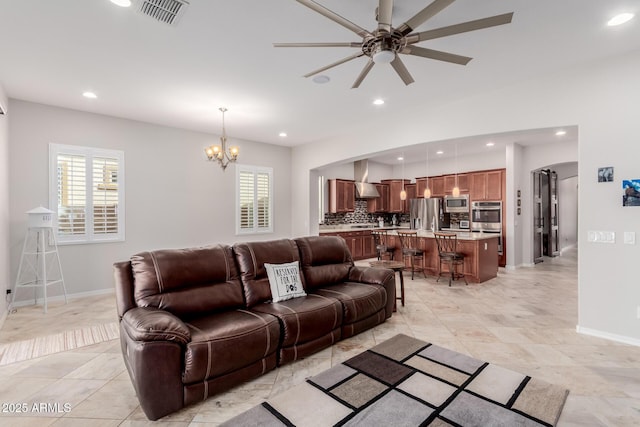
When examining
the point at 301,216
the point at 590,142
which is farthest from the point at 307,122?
the point at 590,142

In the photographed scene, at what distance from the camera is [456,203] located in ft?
26.9

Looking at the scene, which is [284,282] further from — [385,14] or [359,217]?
[359,217]

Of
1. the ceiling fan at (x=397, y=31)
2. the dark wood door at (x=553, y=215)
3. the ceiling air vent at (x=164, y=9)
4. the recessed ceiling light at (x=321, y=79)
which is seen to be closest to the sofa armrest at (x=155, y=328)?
the ceiling fan at (x=397, y=31)

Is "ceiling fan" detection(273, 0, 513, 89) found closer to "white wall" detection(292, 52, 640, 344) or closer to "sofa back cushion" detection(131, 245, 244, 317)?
"white wall" detection(292, 52, 640, 344)

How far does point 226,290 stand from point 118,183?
3.48 metres

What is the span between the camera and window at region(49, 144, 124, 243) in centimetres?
460

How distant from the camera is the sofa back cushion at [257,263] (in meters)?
3.07

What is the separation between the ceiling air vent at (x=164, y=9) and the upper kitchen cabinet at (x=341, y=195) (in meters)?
6.28

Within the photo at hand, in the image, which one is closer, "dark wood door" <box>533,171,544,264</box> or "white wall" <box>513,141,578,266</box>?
"white wall" <box>513,141,578,266</box>

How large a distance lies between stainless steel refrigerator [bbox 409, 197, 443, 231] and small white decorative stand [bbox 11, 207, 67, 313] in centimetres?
804

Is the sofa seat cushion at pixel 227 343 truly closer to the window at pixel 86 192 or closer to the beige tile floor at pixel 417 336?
the beige tile floor at pixel 417 336

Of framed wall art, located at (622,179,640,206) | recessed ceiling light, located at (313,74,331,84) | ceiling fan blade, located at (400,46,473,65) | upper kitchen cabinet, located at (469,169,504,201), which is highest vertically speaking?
recessed ceiling light, located at (313,74,331,84)

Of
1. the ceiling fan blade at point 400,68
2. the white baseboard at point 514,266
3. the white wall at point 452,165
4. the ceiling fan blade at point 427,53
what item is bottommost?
the white baseboard at point 514,266

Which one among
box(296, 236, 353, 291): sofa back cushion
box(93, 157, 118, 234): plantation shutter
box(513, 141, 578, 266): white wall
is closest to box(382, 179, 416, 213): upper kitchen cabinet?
box(513, 141, 578, 266): white wall
